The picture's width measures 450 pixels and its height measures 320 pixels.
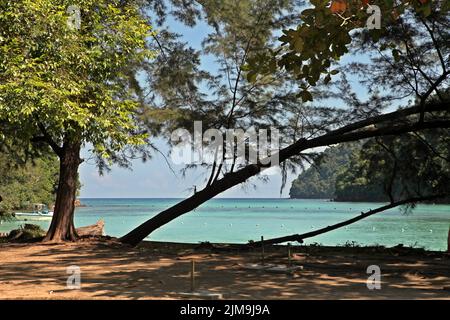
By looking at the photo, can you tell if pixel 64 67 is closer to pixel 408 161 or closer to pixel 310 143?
pixel 310 143

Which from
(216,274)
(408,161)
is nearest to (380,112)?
(408,161)

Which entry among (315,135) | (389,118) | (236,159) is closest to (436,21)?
(389,118)

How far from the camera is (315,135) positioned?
14.5 metres

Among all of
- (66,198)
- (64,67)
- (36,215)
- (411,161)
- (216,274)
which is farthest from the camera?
(36,215)

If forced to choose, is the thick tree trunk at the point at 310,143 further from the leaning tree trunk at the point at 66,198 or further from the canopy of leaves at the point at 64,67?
the canopy of leaves at the point at 64,67

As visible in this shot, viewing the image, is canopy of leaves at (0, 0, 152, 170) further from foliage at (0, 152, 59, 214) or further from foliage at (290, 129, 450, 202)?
foliage at (0, 152, 59, 214)

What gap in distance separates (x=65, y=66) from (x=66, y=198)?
555 cm

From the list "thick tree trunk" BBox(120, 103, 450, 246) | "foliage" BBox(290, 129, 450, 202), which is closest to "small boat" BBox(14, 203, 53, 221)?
"thick tree trunk" BBox(120, 103, 450, 246)

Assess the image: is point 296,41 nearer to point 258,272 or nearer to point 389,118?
point 258,272

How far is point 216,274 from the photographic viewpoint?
8.36 m

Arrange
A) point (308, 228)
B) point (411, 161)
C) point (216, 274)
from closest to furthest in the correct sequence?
point (216, 274) < point (411, 161) < point (308, 228)

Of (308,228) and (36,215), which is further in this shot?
(36,215)

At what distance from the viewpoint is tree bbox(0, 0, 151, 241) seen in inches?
351

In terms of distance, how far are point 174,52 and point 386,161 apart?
6.72 meters
